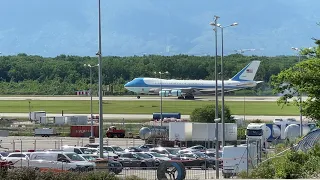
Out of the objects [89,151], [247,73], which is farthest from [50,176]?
[247,73]

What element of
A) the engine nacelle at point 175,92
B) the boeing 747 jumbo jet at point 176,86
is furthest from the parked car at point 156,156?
the engine nacelle at point 175,92

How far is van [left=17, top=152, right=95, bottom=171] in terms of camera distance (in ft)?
120

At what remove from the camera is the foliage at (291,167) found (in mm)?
29031

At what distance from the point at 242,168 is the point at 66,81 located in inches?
5773

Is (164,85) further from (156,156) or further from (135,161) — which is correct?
(135,161)

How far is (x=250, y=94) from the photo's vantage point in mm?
161500

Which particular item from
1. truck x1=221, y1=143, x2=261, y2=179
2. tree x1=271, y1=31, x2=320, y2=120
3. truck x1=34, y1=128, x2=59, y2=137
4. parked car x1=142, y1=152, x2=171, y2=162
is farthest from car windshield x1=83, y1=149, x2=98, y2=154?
truck x1=34, y1=128, x2=59, y2=137

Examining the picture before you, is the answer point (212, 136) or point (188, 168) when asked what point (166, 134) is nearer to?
point (212, 136)

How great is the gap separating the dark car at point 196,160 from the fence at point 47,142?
13465mm

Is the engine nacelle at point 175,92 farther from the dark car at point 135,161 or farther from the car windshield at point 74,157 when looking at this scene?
the car windshield at point 74,157

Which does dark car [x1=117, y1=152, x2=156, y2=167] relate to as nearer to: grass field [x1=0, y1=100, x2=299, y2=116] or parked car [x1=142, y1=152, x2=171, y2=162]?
parked car [x1=142, y1=152, x2=171, y2=162]

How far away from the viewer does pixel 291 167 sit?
98.6 ft

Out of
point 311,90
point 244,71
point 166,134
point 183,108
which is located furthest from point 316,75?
point 244,71

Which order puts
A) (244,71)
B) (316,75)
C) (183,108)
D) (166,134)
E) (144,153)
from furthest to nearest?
(244,71), (183,108), (166,134), (144,153), (316,75)
